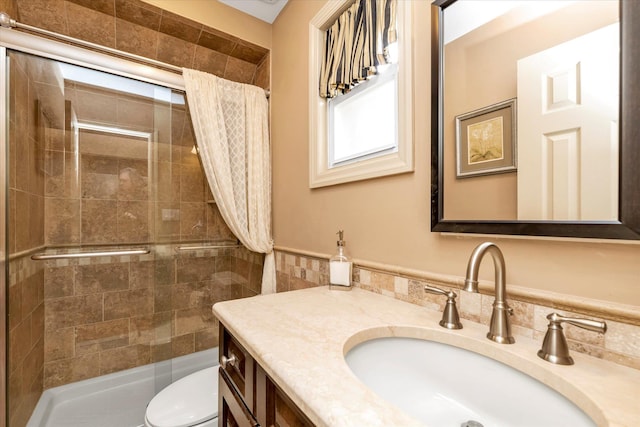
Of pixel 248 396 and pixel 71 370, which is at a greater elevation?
pixel 248 396

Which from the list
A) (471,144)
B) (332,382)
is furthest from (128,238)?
(471,144)

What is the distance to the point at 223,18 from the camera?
5.60 feet

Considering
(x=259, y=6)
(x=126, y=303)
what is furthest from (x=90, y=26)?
(x=126, y=303)

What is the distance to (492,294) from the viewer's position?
2.37 feet

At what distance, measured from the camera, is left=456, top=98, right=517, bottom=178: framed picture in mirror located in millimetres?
693

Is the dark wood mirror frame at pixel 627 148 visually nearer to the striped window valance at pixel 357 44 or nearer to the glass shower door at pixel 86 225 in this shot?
the striped window valance at pixel 357 44

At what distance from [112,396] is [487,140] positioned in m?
2.39

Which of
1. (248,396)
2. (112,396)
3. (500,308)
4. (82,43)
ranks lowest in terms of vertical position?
(112,396)

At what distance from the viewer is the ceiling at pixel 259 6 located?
5.50 ft

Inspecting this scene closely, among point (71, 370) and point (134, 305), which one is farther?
point (134, 305)

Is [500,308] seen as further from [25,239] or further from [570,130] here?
[25,239]

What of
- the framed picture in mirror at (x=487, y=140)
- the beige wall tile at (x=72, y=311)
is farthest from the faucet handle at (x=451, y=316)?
the beige wall tile at (x=72, y=311)

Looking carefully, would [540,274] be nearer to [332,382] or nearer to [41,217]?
[332,382]

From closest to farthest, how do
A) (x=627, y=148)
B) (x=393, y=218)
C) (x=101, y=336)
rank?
(x=627, y=148), (x=393, y=218), (x=101, y=336)
